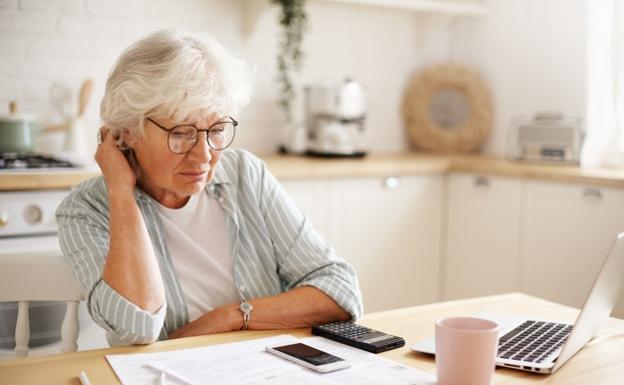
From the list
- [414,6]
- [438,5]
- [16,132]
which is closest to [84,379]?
[16,132]

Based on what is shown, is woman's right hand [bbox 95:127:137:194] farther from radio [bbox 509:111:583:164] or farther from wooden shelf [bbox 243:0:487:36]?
radio [bbox 509:111:583:164]

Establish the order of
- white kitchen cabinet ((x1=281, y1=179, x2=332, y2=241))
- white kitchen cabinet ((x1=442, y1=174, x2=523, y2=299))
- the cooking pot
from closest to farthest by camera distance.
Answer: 1. the cooking pot
2. white kitchen cabinet ((x1=281, y1=179, x2=332, y2=241))
3. white kitchen cabinet ((x1=442, y1=174, x2=523, y2=299))

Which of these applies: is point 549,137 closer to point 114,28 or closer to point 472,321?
point 114,28

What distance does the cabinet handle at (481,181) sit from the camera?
3.36 m

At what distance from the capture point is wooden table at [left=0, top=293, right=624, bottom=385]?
113cm

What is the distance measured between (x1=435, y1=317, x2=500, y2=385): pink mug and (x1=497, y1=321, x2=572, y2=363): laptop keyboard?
0.54ft

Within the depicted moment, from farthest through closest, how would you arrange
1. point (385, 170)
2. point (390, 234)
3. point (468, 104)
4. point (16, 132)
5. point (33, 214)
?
point (468, 104) < point (390, 234) < point (385, 170) < point (16, 132) < point (33, 214)

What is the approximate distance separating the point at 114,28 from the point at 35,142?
0.60 m

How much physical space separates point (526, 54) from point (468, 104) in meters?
0.39

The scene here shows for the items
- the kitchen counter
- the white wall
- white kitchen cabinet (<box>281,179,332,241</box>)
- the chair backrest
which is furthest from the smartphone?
the white wall

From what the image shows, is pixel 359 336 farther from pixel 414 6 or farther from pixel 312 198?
pixel 414 6

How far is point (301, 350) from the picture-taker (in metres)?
1.22

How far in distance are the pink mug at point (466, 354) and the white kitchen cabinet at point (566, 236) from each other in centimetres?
195

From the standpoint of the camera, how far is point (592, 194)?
2.96 meters
